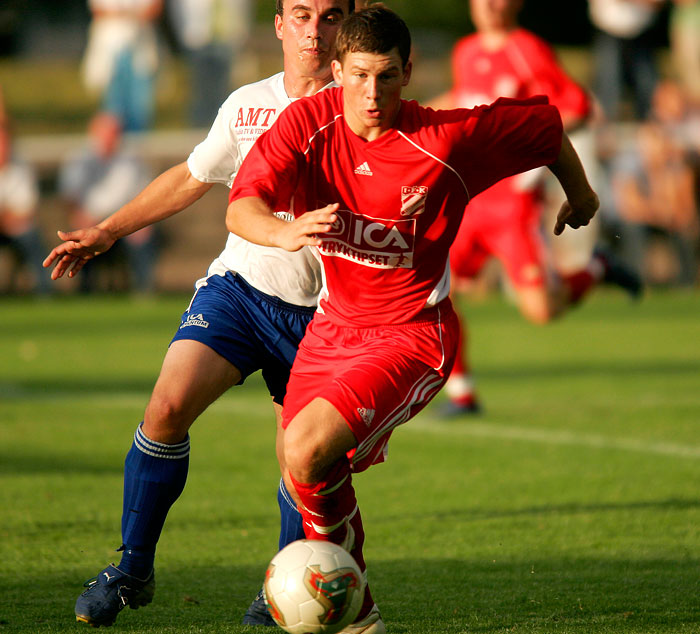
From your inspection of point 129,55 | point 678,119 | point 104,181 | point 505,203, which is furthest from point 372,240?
point 129,55

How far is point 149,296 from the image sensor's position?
62.1 feet

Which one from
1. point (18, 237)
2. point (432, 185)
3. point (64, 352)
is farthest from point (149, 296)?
point (432, 185)

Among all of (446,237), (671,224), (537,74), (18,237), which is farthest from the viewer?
(671,224)

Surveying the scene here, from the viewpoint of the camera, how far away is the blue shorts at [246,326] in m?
4.70

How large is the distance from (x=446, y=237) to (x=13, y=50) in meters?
31.2

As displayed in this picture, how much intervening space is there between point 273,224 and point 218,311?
36.2 inches

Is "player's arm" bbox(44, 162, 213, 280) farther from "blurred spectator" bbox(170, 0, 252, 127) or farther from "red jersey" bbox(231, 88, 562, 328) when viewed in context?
"blurred spectator" bbox(170, 0, 252, 127)

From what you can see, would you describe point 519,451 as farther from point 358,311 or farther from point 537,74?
point 358,311

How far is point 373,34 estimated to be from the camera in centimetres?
416

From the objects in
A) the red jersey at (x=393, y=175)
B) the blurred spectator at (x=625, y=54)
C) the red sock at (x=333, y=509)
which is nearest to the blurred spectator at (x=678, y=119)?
the blurred spectator at (x=625, y=54)

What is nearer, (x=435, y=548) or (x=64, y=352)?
(x=435, y=548)

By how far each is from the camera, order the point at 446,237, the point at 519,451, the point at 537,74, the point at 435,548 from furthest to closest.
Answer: the point at 537,74, the point at 519,451, the point at 435,548, the point at 446,237

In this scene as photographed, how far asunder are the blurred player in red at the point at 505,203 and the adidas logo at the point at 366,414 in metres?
4.91

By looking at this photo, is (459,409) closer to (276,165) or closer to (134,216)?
(134,216)
